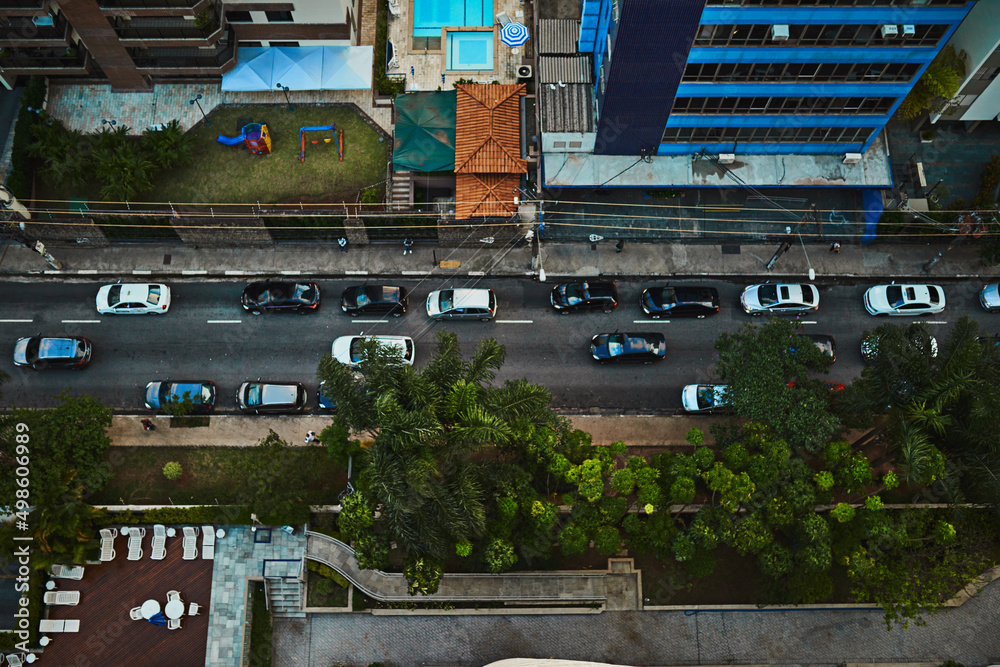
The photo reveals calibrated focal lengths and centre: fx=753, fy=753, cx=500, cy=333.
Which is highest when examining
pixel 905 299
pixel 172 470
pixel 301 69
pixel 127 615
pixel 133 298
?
pixel 301 69

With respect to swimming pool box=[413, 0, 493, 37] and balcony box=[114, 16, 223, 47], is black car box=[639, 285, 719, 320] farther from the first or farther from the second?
balcony box=[114, 16, 223, 47]

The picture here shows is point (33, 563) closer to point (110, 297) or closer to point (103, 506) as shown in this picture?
point (103, 506)

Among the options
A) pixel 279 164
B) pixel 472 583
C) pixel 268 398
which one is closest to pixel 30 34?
pixel 279 164

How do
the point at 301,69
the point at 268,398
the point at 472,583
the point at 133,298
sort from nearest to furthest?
the point at 472,583, the point at 268,398, the point at 133,298, the point at 301,69

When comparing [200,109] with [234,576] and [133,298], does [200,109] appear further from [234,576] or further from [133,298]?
[234,576]

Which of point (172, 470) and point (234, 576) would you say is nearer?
point (234, 576)

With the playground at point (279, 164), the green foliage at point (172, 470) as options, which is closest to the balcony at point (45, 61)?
the playground at point (279, 164)

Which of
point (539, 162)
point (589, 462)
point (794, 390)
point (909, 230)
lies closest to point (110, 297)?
point (539, 162)
